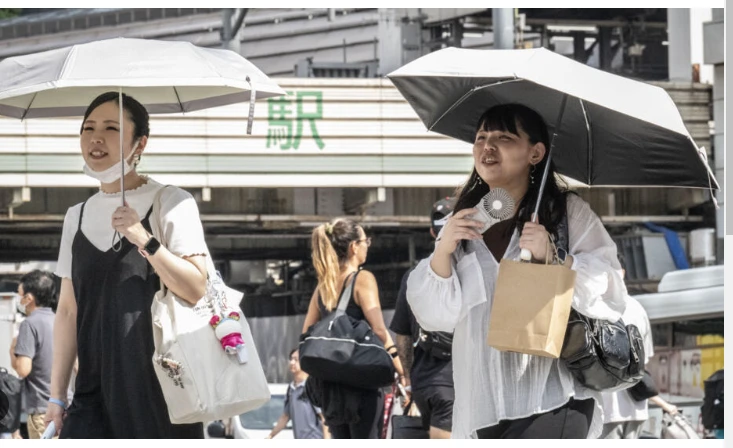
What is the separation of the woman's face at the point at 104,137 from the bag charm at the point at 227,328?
2.09 ft

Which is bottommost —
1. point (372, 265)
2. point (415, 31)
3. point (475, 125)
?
point (372, 265)

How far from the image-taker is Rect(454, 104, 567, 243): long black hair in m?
4.84

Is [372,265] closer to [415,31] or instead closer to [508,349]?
[415,31]

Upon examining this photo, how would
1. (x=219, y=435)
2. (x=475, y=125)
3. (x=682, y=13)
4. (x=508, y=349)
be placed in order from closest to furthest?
A: 1. (x=508, y=349)
2. (x=475, y=125)
3. (x=219, y=435)
4. (x=682, y=13)

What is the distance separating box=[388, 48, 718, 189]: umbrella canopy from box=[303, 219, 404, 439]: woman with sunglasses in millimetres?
1932

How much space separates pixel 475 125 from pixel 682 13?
17807mm

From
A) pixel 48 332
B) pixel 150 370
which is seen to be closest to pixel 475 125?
pixel 150 370

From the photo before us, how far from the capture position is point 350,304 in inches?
292

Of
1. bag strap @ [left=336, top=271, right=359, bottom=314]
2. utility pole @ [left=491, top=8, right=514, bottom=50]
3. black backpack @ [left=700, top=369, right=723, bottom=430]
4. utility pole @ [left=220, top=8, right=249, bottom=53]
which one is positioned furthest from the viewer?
utility pole @ [left=220, top=8, right=249, bottom=53]

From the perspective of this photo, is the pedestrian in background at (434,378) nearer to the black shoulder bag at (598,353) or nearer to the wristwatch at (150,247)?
the black shoulder bag at (598,353)

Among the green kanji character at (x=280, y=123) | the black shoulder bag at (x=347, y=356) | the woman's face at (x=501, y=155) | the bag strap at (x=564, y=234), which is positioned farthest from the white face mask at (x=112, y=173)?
the green kanji character at (x=280, y=123)

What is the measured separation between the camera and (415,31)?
75.6 ft

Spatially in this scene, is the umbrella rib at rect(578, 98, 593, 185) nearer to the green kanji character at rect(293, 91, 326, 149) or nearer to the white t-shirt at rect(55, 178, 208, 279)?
the white t-shirt at rect(55, 178, 208, 279)

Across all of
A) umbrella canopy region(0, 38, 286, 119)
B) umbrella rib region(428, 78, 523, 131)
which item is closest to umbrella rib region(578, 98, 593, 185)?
umbrella rib region(428, 78, 523, 131)
